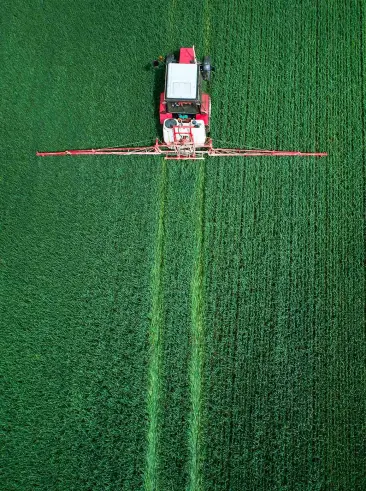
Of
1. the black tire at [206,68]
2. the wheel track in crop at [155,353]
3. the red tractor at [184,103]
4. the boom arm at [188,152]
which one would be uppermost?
the black tire at [206,68]

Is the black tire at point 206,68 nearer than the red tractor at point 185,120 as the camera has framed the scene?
No

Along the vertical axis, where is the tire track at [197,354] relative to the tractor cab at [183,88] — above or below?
below

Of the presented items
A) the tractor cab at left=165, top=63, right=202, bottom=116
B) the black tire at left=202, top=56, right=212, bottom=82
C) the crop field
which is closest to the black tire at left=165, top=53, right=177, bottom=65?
the tractor cab at left=165, top=63, right=202, bottom=116

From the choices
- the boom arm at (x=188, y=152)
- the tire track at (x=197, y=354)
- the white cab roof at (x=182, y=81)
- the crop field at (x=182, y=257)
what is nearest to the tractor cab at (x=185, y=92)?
the white cab roof at (x=182, y=81)

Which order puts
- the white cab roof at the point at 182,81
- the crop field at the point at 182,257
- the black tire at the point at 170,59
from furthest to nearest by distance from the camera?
the black tire at the point at 170,59, the white cab roof at the point at 182,81, the crop field at the point at 182,257

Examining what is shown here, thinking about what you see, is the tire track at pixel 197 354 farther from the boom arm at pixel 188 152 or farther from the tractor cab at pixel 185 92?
the tractor cab at pixel 185 92

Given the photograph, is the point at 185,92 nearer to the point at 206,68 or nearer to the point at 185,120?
the point at 185,120

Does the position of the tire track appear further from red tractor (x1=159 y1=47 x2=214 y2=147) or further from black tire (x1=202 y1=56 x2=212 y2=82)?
black tire (x1=202 y1=56 x2=212 y2=82)

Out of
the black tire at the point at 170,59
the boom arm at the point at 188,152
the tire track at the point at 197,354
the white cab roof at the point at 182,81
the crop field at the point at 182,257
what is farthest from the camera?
the boom arm at the point at 188,152
